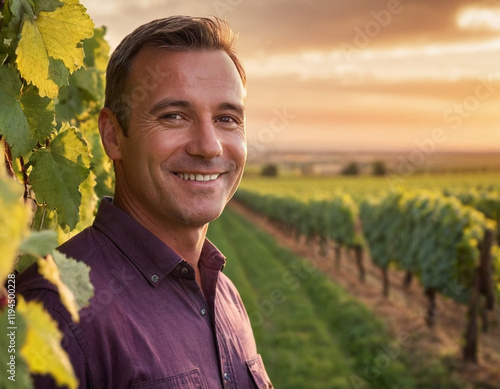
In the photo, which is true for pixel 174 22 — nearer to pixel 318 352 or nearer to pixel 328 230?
pixel 318 352

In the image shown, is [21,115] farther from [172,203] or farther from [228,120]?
[228,120]

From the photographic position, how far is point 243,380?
5.75ft

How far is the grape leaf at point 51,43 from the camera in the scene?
1218 mm

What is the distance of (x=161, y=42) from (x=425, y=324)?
12075mm

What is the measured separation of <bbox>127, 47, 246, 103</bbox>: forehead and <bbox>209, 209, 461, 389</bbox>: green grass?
8.35 m

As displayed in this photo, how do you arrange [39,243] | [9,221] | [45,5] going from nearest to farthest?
[9,221] → [39,243] → [45,5]

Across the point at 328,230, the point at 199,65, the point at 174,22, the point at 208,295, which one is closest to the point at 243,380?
the point at 208,295

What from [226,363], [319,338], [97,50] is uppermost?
[97,50]

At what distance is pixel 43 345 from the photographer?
0.56m

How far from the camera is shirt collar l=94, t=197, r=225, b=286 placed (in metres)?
1.69

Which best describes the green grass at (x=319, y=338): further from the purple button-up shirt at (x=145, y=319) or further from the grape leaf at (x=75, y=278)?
the grape leaf at (x=75, y=278)

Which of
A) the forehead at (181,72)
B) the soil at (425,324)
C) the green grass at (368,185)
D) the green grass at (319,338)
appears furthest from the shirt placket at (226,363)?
the green grass at (368,185)

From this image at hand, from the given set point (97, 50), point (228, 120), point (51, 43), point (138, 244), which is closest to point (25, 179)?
point (51, 43)

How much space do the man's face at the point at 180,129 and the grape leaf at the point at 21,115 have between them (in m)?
0.43
